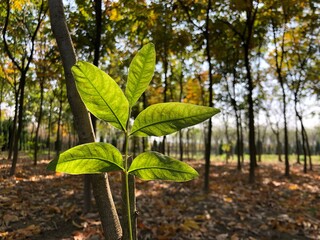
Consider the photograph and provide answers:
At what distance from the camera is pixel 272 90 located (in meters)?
26.4

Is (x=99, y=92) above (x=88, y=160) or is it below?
above

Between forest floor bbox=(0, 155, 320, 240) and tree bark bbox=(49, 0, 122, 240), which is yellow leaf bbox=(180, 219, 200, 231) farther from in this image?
tree bark bbox=(49, 0, 122, 240)

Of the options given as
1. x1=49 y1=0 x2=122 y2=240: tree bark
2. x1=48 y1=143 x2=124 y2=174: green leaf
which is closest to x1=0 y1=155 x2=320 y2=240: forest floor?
x1=49 y1=0 x2=122 y2=240: tree bark

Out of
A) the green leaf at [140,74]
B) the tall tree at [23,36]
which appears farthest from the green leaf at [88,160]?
the tall tree at [23,36]

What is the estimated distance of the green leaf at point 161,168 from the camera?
68cm

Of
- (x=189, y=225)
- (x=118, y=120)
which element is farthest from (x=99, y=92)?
(x=189, y=225)

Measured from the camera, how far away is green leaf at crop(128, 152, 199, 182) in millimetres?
676

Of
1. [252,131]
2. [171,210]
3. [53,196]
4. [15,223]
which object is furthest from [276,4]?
[15,223]

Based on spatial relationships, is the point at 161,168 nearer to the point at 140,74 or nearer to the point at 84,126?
the point at 140,74

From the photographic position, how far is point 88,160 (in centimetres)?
67

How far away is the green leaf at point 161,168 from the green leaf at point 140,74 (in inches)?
5.6

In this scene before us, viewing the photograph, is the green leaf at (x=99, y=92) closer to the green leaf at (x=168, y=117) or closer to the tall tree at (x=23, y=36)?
the green leaf at (x=168, y=117)

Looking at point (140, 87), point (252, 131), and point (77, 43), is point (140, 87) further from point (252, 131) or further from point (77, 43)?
point (252, 131)

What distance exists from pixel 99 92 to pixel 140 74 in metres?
0.11
